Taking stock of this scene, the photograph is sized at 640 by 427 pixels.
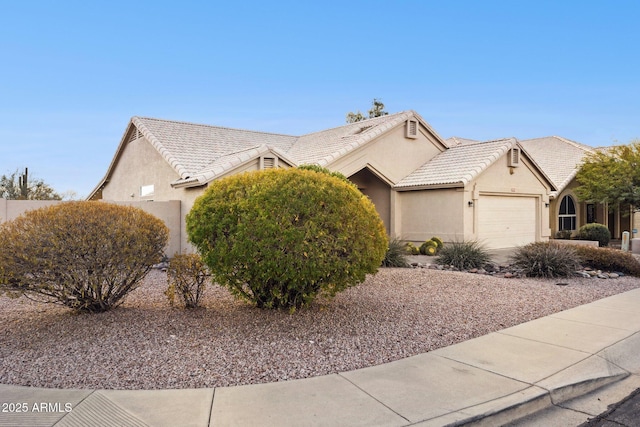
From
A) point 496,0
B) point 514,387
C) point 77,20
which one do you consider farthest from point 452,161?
point 514,387

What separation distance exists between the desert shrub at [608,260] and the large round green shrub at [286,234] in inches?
381

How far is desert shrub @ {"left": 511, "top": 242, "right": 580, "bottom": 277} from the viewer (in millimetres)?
12180

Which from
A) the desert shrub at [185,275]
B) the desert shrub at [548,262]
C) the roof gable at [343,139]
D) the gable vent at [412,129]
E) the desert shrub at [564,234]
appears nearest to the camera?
the desert shrub at [185,275]

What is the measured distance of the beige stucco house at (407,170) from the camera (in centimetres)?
1867

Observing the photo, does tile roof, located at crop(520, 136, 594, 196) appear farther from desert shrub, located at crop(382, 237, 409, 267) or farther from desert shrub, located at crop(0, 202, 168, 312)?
desert shrub, located at crop(0, 202, 168, 312)

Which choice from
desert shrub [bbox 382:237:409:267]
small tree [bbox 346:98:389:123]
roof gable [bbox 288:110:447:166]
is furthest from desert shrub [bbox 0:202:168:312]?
small tree [bbox 346:98:389:123]

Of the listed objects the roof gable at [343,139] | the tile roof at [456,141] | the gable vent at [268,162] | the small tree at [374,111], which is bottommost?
the gable vent at [268,162]

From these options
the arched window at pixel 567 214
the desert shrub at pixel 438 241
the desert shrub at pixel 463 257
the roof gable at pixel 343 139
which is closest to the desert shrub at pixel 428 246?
the desert shrub at pixel 438 241

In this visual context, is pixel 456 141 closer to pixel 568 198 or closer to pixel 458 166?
pixel 568 198

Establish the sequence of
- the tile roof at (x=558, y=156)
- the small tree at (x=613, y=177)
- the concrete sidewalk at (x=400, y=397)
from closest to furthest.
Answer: the concrete sidewalk at (x=400, y=397), the small tree at (x=613, y=177), the tile roof at (x=558, y=156)

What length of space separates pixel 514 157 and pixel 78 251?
18861 millimetres

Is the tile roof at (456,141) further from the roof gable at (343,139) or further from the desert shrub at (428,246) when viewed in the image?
the desert shrub at (428,246)

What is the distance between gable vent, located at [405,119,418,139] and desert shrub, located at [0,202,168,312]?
51.7 feet

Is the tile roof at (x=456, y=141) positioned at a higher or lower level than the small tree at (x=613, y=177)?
higher
